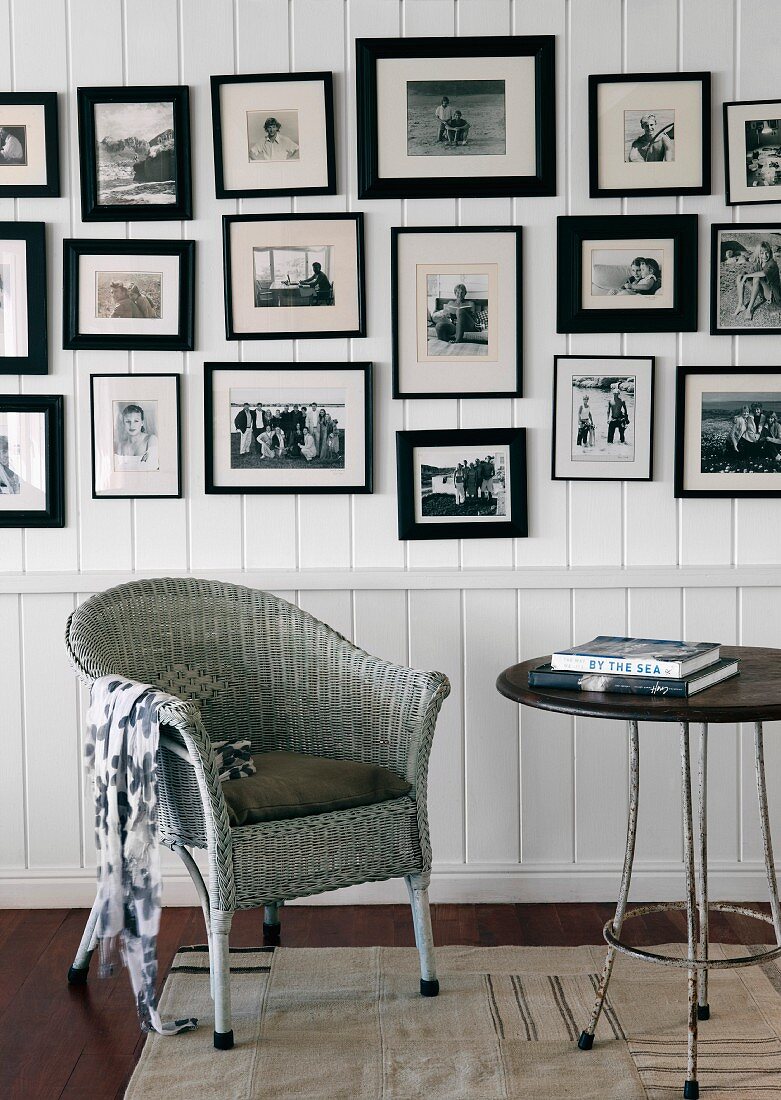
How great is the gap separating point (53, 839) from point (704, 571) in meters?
1.92

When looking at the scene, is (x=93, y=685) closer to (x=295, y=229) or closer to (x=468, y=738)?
(x=468, y=738)

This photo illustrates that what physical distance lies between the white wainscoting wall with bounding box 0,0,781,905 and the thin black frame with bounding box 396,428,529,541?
0.11ft

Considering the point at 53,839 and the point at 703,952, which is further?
the point at 53,839

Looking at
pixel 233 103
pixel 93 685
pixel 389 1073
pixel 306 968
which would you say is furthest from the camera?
pixel 233 103

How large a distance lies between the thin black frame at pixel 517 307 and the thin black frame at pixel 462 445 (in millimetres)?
97

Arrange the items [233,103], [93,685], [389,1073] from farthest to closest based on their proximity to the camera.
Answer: [233,103]
[93,685]
[389,1073]

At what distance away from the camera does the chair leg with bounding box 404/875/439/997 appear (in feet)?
7.36

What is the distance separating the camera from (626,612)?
282cm

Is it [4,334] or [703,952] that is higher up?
[4,334]

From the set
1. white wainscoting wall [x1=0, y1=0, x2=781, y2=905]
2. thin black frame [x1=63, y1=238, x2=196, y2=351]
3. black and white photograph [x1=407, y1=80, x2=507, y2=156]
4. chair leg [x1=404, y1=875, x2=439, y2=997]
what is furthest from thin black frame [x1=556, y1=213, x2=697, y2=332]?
chair leg [x1=404, y1=875, x2=439, y2=997]

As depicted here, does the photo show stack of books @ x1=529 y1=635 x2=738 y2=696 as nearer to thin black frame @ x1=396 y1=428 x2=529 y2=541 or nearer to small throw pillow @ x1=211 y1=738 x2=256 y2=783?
small throw pillow @ x1=211 y1=738 x2=256 y2=783

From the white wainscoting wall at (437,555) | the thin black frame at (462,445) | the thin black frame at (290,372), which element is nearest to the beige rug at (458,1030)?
the white wainscoting wall at (437,555)

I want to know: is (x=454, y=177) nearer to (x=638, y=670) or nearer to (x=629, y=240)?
(x=629, y=240)

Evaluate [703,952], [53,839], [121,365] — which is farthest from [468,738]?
[121,365]
